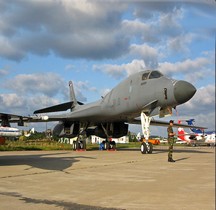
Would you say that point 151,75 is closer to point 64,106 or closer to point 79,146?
point 79,146

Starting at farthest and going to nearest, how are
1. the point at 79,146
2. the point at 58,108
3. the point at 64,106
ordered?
the point at 64,106 < the point at 58,108 < the point at 79,146

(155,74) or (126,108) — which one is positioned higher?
(155,74)

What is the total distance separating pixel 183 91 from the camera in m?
15.6

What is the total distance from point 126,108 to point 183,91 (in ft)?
14.9

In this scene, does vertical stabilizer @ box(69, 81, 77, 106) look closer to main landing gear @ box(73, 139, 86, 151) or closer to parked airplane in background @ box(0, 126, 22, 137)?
main landing gear @ box(73, 139, 86, 151)

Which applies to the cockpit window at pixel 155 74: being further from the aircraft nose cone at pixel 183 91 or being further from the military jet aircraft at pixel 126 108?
the aircraft nose cone at pixel 183 91

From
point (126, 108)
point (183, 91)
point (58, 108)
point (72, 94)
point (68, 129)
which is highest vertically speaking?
point (72, 94)

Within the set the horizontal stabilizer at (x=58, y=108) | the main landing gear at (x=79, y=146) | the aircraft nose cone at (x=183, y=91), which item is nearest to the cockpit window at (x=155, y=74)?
the aircraft nose cone at (x=183, y=91)

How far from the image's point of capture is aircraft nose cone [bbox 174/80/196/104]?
611 inches

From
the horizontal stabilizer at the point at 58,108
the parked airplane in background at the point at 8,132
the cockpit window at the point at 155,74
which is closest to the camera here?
the parked airplane in background at the point at 8,132

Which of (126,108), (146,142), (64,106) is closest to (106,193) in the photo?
(146,142)

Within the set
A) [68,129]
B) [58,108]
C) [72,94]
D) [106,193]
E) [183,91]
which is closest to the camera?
[106,193]

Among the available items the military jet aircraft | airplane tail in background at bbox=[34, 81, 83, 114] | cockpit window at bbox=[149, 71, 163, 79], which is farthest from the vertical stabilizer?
cockpit window at bbox=[149, 71, 163, 79]

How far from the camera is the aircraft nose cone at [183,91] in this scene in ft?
51.0
